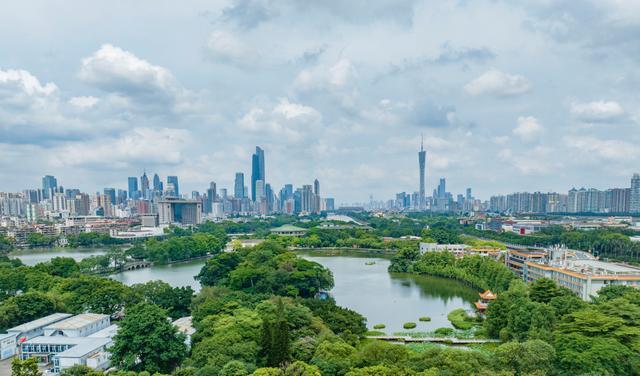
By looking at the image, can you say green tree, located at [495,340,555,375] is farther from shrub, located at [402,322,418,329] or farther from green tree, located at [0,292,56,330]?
green tree, located at [0,292,56,330]

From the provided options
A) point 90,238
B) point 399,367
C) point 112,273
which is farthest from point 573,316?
point 90,238

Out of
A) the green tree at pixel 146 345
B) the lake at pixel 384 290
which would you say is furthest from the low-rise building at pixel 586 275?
the green tree at pixel 146 345

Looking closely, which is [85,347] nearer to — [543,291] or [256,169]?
[543,291]

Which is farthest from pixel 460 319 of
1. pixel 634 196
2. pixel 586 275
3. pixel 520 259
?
pixel 634 196

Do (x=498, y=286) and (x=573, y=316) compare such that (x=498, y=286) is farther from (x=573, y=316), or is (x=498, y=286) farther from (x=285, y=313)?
(x=285, y=313)

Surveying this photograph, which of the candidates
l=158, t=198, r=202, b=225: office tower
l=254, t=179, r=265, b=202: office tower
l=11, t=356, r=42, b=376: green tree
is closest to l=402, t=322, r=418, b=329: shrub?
l=11, t=356, r=42, b=376: green tree
